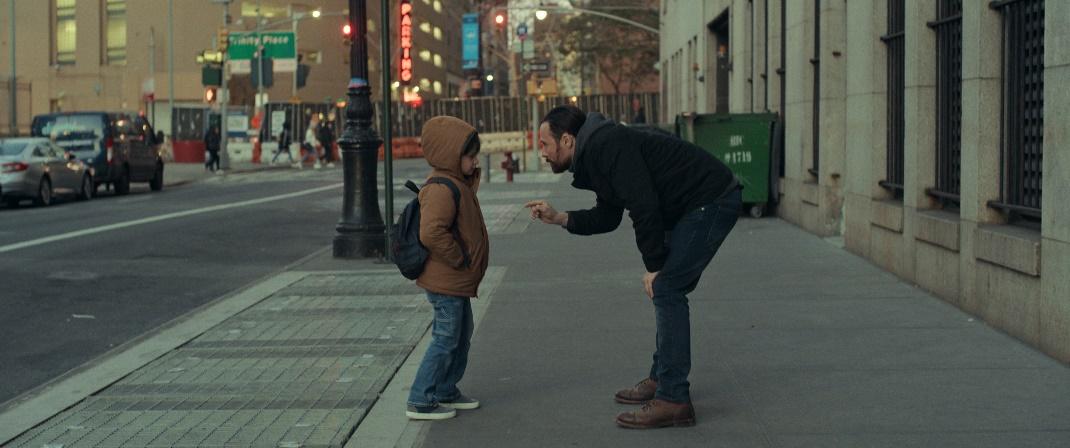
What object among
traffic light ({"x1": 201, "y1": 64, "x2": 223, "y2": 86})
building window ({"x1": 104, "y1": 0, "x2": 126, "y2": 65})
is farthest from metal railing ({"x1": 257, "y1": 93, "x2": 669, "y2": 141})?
traffic light ({"x1": 201, "y1": 64, "x2": 223, "y2": 86})

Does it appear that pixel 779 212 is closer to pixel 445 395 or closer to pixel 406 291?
pixel 406 291

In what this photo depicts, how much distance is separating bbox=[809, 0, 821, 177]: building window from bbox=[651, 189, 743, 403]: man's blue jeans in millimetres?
10723

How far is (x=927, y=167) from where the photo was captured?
11617mm

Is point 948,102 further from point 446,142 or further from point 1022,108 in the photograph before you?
point 446,142

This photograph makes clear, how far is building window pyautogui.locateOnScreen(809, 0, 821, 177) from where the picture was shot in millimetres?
17172

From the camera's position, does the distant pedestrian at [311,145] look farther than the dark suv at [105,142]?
Yes

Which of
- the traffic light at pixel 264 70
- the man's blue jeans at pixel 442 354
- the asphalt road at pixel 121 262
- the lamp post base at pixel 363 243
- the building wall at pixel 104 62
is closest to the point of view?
the man's blue jeans at pixel 442 354

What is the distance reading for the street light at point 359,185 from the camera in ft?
48.4

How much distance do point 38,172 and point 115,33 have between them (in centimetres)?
5744

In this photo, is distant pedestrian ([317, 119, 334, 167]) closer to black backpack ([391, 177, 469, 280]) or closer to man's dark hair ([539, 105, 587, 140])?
black backpack ([391, 177, 469, 280])

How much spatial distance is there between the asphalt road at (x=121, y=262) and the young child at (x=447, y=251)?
2768 millimetres

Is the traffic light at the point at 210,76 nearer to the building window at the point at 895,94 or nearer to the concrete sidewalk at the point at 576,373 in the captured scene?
the concrete sidewalk at the point at 576,373

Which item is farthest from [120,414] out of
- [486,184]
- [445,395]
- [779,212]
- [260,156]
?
[260,156]

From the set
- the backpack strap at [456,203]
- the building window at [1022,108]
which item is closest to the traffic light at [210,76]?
the building window at [1022,108]
